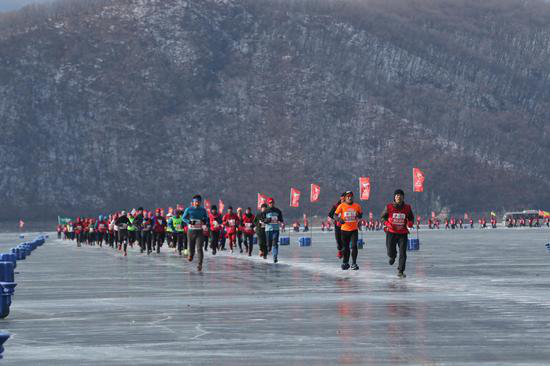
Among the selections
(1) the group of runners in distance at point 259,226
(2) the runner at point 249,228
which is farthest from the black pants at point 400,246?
(2) the runner at point 249,228

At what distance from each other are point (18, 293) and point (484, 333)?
1130 centimetres

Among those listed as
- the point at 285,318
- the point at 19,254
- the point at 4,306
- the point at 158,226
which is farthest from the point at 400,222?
the point at 158,226

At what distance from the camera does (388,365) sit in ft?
35.4

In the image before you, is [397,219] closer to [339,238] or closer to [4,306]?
[339,238]

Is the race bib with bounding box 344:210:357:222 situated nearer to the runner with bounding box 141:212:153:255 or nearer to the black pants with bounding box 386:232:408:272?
the black pants with bounding box 386:232:408:272

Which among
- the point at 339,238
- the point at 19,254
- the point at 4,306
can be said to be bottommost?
the point at 4,306

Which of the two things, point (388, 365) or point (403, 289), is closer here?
point (388, 365)

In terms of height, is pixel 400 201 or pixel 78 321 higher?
pixel 400 201

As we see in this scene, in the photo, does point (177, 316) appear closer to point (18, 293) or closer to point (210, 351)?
point (210, 351)

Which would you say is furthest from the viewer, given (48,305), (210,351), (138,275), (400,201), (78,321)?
(138,275)

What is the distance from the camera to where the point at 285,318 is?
624 inches

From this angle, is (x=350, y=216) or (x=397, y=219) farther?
(x=350, y=216)

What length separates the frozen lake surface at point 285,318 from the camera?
11.7 meters

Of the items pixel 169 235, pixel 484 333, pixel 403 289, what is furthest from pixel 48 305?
pixel 169 235
